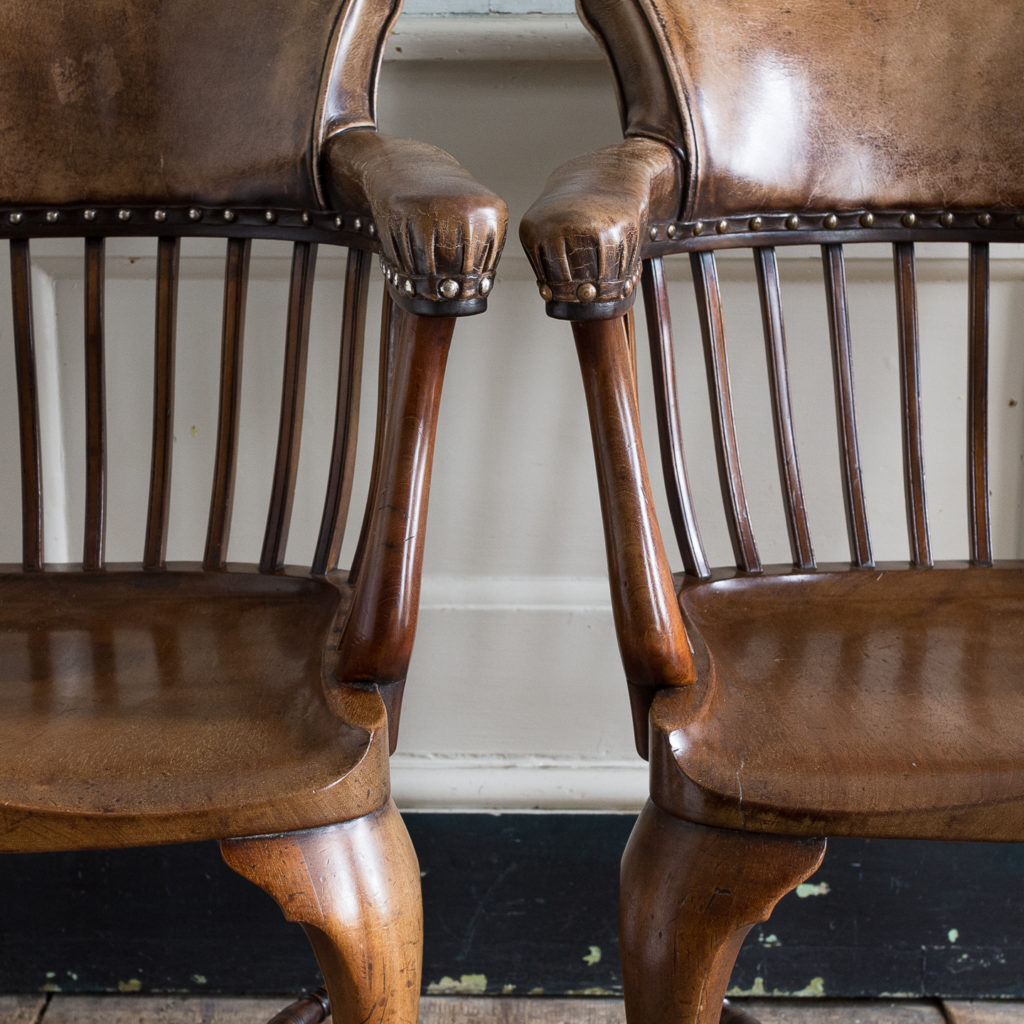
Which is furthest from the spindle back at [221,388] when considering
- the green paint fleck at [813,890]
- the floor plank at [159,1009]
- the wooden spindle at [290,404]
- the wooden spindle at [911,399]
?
the green paint fleck at [813,890]

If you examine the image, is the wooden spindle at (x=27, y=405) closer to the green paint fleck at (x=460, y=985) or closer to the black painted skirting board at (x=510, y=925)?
the black painted skirting board at (x=510, y=925)

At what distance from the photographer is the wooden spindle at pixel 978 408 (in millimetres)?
918

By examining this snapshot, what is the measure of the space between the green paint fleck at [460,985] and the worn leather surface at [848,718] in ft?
2.15

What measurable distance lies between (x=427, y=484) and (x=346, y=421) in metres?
0.25

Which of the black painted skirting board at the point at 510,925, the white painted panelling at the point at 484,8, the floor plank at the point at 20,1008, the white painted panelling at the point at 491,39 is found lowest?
the floor plank at the point at 20,1008

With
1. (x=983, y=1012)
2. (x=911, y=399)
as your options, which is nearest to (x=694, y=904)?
(x=911, y=399)

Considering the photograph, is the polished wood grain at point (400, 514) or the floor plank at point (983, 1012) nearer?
the polished wood grain at point (400, 514)

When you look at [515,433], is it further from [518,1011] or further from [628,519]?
[518,1011]

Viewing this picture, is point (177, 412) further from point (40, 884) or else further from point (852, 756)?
point (852, 756)

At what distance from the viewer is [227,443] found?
0.91 m

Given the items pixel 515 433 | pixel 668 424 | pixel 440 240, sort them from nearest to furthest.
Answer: pixel 440 240, pixel 668 424, pixel 515 433

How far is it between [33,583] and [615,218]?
23.2 inches

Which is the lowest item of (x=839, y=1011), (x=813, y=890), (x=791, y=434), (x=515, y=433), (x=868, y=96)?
(x=839, y=1011)

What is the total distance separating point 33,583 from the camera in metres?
0.88
